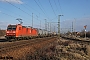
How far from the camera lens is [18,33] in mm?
44031

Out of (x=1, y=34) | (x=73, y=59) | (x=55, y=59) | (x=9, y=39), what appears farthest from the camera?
(x=1, y=34)

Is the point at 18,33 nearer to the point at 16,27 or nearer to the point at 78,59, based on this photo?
the point at 16,27

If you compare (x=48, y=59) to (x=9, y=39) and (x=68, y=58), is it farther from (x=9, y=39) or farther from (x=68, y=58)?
(x=9, y=39)

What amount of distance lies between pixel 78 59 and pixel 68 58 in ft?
1.88

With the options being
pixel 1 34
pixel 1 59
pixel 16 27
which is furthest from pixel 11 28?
pixel 1 34

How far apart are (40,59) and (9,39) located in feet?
104

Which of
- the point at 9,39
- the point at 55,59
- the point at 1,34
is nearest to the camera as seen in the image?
the point at 55,59

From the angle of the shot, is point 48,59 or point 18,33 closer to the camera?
point 48,59

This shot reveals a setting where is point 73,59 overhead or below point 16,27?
below

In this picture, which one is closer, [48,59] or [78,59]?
[48,59]

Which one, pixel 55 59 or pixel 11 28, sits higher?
pixel 11 28

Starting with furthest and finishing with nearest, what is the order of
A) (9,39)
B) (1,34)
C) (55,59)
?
(1,34) → (9,39) → (55,59)

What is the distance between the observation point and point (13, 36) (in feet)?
138

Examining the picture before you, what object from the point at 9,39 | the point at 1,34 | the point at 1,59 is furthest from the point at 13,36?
the point at 1,34
